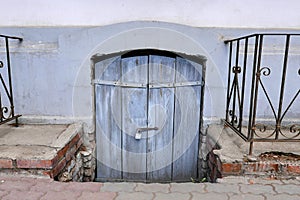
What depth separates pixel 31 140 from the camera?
2619 mm

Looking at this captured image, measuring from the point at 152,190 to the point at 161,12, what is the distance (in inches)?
70.6

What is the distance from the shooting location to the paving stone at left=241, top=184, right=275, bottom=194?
6.94 feet

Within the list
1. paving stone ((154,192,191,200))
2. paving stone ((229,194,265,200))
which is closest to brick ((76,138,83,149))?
paving stone ((154,192,191,200))

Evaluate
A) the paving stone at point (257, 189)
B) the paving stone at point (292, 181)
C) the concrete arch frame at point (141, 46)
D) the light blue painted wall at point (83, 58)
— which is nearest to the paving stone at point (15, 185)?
the light blue painted wall at point (83, 58)

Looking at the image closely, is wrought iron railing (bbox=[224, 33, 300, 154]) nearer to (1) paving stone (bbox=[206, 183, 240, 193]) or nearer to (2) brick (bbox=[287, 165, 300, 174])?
(2) brick (bbox=[287, 165, 300, 174])

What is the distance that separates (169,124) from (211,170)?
0.70 m

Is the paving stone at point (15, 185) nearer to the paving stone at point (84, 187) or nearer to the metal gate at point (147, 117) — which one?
the paving stone at point (84, 187)

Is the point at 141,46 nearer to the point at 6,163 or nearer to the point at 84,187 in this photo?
the point at 84,187

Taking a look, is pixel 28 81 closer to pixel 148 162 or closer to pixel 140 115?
pixel 140 115

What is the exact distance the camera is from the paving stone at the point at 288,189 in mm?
2126

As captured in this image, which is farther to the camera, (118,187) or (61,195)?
(118,187)

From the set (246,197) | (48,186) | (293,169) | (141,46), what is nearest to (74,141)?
(48,186)

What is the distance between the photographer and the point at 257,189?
2152 millimetres

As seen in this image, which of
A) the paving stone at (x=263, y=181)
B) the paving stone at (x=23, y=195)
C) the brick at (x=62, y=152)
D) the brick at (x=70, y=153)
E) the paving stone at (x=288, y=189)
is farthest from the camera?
the brick at (x=70, y=153)
